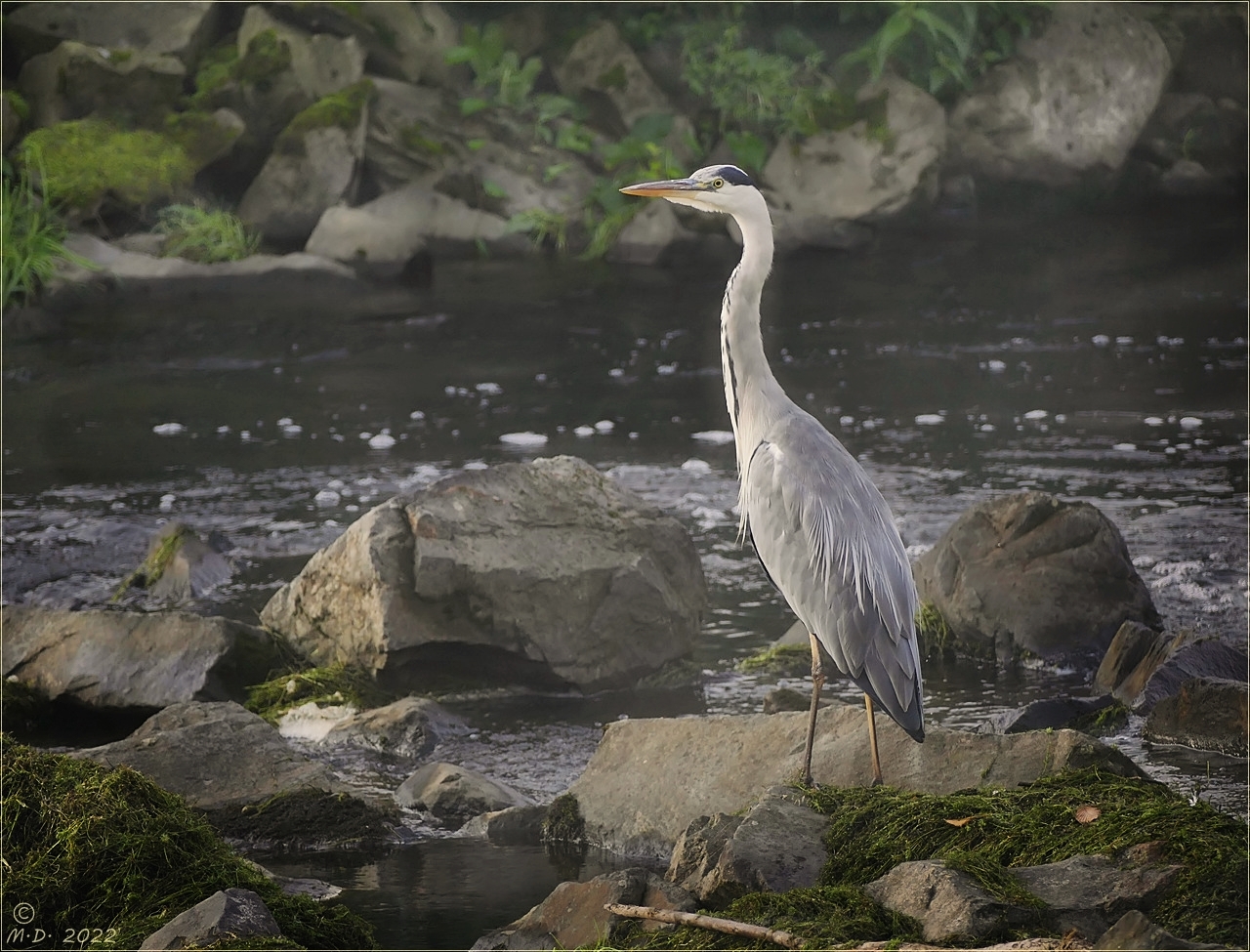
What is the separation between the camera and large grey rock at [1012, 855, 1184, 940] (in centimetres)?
324

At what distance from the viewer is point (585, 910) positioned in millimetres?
3754

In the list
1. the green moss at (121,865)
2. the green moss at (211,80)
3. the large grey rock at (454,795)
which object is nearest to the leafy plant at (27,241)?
the green moss at (211,80)

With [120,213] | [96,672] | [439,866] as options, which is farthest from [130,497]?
[120,213]

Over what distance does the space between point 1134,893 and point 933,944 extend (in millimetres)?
485

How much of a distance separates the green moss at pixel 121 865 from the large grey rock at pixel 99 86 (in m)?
14.6

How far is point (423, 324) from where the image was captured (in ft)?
49.0

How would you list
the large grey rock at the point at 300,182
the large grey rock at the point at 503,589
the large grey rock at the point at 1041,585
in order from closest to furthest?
the large grey rock at the point at 503,589, the large grey rock at the point at 1041,585, the large grey rock at the point at 300,182

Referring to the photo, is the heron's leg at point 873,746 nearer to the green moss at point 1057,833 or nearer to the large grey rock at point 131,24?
the green moss at point 1057,833

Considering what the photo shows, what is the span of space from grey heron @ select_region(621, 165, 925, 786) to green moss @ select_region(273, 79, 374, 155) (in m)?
13.2

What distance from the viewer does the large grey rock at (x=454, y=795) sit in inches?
201

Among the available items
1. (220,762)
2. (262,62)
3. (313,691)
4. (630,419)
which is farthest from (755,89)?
(220,762)

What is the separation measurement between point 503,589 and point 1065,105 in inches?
621

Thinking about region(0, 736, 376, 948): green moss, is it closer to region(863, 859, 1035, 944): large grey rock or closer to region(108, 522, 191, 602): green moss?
region(863, 859, 1035, 944): large grey rock

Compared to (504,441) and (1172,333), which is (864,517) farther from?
(1172,333)
